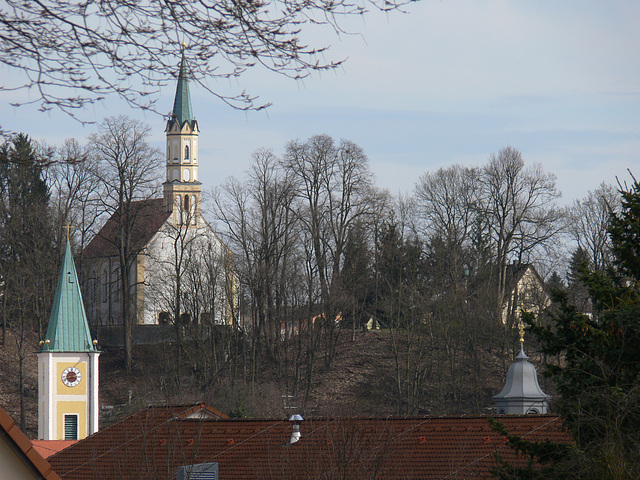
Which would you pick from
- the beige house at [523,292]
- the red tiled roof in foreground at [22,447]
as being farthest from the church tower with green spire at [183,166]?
the red tiled roof in foreground at [22,447]

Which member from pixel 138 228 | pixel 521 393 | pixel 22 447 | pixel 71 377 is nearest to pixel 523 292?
pixel 521 393

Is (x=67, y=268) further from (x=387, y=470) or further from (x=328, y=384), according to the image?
(x=387, y=470)

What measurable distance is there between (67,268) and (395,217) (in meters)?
20.5

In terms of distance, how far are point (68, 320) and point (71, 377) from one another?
9.38 feet

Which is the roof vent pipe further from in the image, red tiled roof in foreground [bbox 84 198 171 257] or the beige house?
red tiled roof in foreground [bbox 84 198 171 257]

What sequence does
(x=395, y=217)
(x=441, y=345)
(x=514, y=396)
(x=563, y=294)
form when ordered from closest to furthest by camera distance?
(x=563, y=294)
(x=514, y=396)
(x=441, y=345)
(x=395, y=217)

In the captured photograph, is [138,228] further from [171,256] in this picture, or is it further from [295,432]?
[295,432]

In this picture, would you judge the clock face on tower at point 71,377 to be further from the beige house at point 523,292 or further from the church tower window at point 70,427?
the beige house at point 523,292

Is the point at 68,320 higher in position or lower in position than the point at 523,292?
lower

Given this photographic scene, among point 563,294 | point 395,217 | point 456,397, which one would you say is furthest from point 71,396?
point 563,294

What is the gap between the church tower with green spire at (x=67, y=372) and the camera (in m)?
43.4

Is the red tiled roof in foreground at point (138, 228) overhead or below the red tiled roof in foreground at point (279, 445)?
overhead

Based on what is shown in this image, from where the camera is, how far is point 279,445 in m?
25.0

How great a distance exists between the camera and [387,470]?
21969 mm
